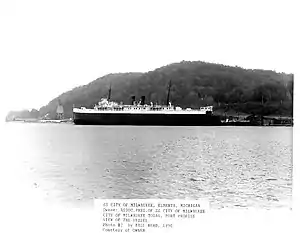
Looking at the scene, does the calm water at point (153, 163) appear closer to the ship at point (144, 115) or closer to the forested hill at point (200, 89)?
the ship at point (144, 115)

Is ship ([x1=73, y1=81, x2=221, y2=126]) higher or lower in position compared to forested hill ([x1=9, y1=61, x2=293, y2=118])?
lower

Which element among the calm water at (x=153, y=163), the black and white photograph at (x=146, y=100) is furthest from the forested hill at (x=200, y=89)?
the calm water at (x=153, y=163)

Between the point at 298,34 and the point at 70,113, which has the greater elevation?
the point at 298,34

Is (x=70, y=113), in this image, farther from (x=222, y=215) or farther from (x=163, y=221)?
(x=222, y=215)

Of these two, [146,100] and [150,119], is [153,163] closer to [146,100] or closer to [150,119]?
[150,119]

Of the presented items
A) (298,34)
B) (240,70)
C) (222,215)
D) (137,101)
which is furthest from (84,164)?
(298,34)

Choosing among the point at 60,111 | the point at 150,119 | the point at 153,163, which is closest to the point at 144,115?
the point at 150,119

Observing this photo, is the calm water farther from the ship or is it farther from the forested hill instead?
the forested hill

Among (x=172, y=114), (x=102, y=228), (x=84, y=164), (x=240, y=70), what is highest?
(x=240, y=70)

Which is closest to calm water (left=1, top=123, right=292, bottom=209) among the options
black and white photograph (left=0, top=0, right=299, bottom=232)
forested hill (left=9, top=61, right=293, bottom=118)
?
black and white photograph (left=0, top=0, right=299, bottom=232)
